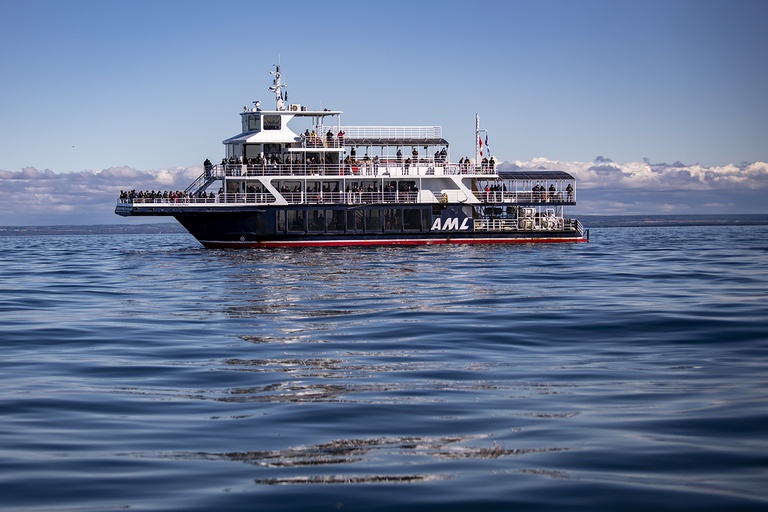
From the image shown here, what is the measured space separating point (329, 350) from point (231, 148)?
1830 inches

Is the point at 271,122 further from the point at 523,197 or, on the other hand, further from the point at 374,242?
the point at 523,197

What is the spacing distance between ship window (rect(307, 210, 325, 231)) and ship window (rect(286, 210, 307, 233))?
520 millimetres

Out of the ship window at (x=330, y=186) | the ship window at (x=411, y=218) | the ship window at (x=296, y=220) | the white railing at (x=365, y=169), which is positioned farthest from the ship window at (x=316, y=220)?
the ship window at (x=411, y=218)

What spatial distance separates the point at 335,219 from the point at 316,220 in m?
1.46

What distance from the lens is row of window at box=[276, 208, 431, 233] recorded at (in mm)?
56906

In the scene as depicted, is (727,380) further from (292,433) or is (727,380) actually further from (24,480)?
(24,480)

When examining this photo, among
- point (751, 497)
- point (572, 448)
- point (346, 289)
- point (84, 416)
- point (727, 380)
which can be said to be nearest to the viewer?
point (751, 497)

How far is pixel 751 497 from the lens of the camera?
275 inches

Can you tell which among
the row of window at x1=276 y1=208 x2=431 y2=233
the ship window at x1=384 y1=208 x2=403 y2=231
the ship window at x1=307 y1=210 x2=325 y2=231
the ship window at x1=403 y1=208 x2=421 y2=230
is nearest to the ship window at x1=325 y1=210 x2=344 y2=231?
the row of window at x1=276 y1=208 x2=431 y2=233

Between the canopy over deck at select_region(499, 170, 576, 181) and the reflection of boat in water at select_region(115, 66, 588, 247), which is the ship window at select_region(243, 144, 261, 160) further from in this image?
the canopy over deck at select_region(499, 170, 576, 181)

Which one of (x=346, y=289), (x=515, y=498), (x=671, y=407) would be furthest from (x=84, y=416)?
(x=346, y=289)

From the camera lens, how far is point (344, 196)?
5894 centimetres

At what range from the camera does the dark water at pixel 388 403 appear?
7367 mm

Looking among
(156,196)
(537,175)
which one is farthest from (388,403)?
(537,175)
